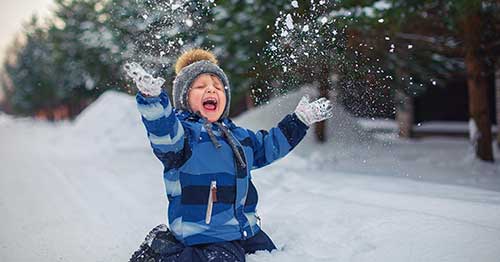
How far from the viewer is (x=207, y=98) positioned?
9.02 ft

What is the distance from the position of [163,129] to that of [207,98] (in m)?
0.55

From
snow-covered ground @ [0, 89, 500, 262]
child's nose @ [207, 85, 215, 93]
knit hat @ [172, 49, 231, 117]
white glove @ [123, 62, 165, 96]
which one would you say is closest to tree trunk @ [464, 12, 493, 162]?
snow-covered ground @ [0, 89, 500, 262]

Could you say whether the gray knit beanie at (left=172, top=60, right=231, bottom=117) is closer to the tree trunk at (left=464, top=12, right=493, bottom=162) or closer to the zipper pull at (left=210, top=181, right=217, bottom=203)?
the zipper pull at (left=210, top=181, right=217, bottom=203)

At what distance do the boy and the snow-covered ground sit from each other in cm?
33

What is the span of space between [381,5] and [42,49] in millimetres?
30172

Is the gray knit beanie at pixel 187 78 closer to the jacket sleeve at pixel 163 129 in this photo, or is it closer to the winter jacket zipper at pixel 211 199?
the jacket sleeve at pixel 163 129

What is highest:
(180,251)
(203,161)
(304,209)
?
(203,161)

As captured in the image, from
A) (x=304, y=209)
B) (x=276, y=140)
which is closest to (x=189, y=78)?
(x=276, y=140)

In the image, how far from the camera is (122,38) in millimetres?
6547

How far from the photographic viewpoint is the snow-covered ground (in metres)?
2.55

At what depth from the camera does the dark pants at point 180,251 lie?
2.38 m

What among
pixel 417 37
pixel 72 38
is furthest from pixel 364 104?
pixel 72 38

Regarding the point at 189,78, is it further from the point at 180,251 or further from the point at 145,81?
the point at 180,251

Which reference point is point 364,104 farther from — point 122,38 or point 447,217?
point 122,38
